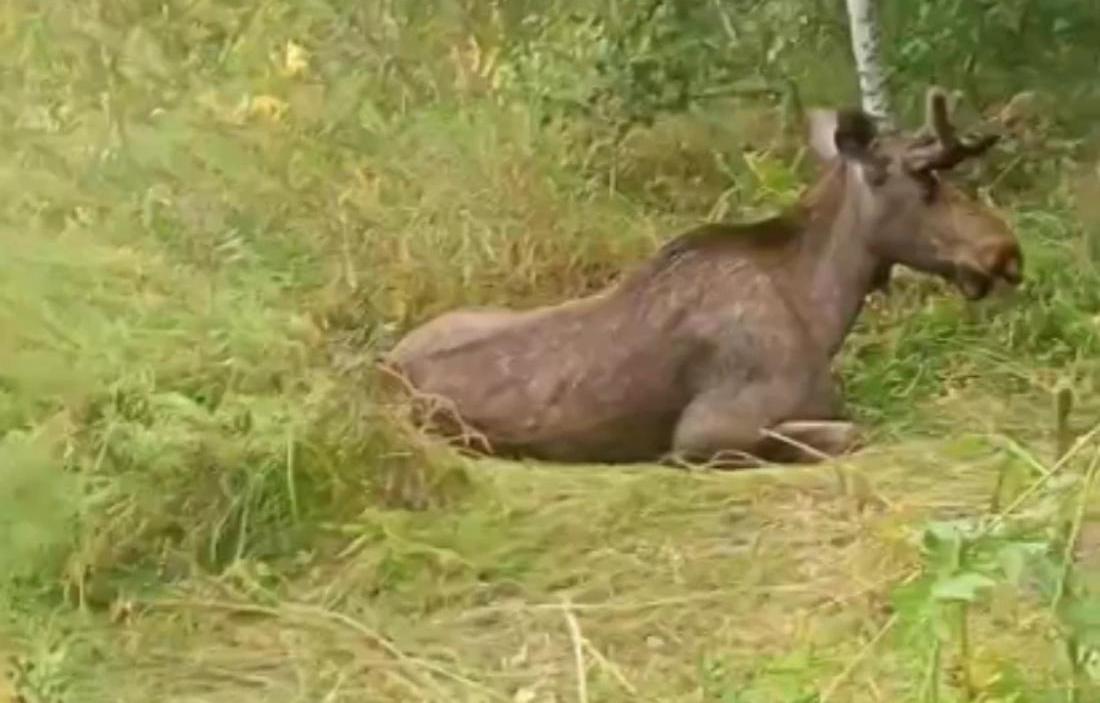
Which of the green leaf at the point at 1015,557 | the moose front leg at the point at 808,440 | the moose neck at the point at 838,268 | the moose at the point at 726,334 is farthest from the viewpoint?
the moose neck at the point at 838,268

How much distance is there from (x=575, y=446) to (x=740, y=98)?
9.12ft

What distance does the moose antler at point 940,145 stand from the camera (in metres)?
7.97

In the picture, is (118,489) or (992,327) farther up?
(118,489)

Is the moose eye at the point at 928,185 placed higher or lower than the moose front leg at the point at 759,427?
higher

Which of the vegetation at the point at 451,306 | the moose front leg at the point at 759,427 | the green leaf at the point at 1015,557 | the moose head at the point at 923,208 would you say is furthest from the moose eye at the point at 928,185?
the green leaf at the point at 1015,557

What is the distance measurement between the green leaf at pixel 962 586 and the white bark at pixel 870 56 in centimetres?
462

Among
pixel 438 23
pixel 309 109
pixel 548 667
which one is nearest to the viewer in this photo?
pixel 548 667

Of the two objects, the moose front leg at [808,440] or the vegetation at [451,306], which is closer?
the vegetation at [451,306]

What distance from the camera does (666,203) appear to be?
9.85m

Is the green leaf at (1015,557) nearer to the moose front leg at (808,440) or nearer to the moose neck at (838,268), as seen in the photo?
the moose front leg at (808,440)

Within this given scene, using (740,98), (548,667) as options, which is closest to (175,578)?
(548,667)

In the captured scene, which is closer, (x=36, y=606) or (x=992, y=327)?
(x=36, y=606)

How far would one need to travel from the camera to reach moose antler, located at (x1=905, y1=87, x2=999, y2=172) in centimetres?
797

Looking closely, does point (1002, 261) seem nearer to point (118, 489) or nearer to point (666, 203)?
point (666, 203)
